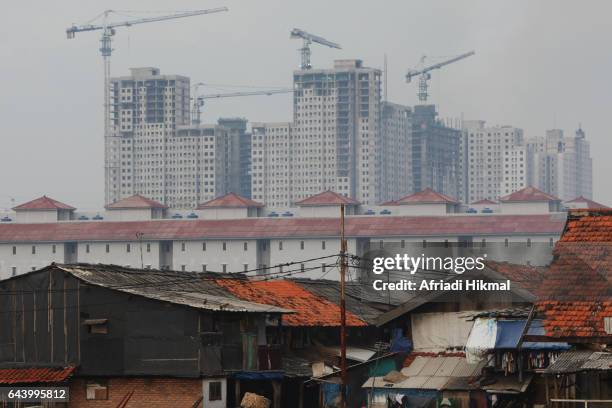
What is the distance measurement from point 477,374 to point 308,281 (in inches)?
741

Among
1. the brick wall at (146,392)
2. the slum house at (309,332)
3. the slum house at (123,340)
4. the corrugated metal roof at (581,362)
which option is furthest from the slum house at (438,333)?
the corrugated metal roof at (581,362)

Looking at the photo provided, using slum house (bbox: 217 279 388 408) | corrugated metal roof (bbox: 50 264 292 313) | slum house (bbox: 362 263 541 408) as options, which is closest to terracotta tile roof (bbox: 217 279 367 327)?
slum house (bbox: 217 279 388 408)

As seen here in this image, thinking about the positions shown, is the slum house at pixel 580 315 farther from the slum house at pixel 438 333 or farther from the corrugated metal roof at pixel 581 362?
the slum house at pixel 438 333

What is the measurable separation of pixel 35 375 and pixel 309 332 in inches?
351

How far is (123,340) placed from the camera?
3822cm

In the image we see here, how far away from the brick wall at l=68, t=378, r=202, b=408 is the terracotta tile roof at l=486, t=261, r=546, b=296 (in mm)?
8093

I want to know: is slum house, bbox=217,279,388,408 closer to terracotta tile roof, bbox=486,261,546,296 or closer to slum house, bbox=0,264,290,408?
slum house, bbox=0,264,290,408

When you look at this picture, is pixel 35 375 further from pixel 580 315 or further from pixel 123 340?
pixel 580 315

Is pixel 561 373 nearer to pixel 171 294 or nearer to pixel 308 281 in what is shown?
pixel 171 294

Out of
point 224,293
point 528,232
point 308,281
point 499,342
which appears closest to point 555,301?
point 499,342

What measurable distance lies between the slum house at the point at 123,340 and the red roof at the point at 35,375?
0.9 inches

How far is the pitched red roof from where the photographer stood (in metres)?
29.9

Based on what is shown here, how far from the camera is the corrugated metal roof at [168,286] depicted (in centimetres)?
3847

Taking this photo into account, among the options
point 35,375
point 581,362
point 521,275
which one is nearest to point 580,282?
point 581,362
